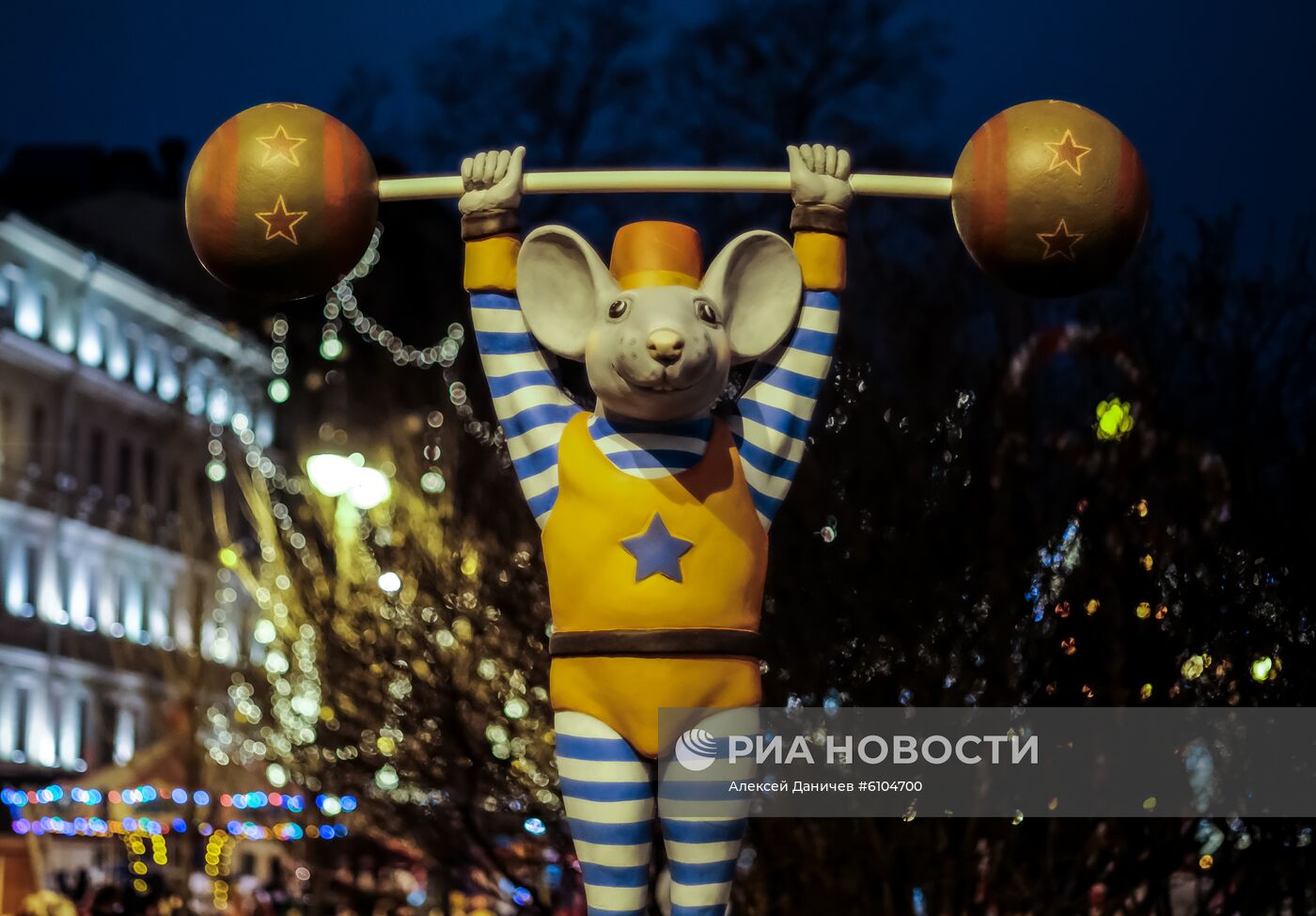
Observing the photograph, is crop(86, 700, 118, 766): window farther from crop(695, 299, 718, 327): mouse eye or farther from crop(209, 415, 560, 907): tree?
crop(695, 299, 718, 327): mouse eye

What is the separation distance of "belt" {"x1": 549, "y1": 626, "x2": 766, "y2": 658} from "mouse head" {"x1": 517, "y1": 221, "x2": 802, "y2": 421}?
0.55 m

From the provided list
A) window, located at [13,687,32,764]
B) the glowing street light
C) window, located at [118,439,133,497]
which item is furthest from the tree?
window, located at [118,439,133,497]

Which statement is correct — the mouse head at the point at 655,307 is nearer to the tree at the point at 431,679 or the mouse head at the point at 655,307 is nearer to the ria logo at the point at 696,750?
the ria logo at the point at 696,750

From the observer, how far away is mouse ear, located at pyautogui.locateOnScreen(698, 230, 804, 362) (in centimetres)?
538

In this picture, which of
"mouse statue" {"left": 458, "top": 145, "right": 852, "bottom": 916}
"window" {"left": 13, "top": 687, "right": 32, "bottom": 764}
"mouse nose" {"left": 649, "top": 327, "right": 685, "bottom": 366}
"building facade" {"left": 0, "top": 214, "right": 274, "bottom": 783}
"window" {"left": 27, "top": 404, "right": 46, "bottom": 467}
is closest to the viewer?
"mouse nose" {"left": 649, "top": 327, "right": 685, "bottom": 366}

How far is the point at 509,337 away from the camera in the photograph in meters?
5.46

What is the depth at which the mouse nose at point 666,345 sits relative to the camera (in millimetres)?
5055

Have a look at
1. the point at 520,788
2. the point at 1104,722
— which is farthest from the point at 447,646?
the point at 1104,722

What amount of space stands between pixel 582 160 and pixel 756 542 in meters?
16.4

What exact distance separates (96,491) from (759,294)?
35795 mm

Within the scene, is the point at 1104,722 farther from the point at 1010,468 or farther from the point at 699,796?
the point at 699,796

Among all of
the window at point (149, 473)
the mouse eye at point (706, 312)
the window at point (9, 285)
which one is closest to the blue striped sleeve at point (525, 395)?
the mouse eye at point (706, 312)

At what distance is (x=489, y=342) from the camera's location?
215 inches

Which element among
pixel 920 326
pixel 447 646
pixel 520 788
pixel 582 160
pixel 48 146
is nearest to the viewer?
pixel 920 326
